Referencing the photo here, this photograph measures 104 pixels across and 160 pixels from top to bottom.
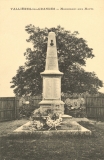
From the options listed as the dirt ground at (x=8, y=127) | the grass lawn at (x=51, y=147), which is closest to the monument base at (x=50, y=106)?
the dirt ground at (x=8, y=127)

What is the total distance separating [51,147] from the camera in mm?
8047

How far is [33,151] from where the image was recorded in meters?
7.60

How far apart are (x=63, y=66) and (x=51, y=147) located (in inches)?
483

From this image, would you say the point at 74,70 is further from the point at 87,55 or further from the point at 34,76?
the point at 34,76

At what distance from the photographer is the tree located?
1972 centimetres

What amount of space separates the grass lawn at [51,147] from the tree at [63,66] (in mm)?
10238

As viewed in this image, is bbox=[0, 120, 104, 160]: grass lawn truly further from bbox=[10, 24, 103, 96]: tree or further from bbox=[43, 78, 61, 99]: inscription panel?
bbox=[10, 24, 103, 96]: tree

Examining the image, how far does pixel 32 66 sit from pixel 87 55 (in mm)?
4276

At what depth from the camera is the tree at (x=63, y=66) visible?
776 inches

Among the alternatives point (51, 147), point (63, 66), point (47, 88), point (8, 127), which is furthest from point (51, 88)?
point (63, 66)

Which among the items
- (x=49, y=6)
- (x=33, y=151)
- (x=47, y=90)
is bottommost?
(x=33, y=151)

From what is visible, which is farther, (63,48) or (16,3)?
(63,48)

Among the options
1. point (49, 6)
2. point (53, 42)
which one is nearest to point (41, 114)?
point (53, 42)

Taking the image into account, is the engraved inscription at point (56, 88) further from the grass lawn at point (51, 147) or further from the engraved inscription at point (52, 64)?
the grass lawn at point (51, 147)
